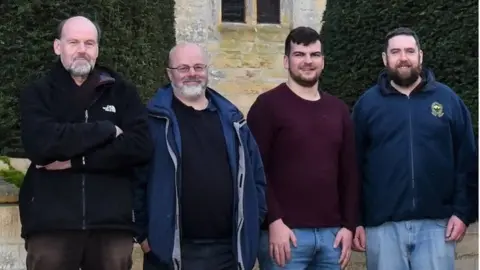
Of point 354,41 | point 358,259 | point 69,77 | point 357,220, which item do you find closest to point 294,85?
point 357,220

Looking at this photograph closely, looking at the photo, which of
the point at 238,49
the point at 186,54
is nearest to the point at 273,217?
the point at 186,54

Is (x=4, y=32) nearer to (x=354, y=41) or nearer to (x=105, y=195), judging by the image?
(x=105, y=195)

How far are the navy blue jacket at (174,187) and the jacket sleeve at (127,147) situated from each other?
0.33ft

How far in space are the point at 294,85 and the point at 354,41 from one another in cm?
448

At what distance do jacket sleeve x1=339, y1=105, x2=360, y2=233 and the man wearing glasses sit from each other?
19.4 inches

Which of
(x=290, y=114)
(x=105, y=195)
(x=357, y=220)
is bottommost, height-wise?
(x=357, y=220)

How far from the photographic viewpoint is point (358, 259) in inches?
211

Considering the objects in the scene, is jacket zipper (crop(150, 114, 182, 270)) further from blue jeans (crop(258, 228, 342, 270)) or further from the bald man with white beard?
blue jeans (crop(258, 228, 342, 270))

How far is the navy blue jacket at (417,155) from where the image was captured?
4.22 metres

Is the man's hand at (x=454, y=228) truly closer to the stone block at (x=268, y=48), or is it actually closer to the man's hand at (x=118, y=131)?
the man's hand at (x=118, y=131)

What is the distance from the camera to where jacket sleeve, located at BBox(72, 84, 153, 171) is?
145 inches

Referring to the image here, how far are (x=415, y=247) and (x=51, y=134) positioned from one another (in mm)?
1996

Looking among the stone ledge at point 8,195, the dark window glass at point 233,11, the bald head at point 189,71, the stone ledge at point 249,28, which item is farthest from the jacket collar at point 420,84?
the dark window glass at point 233,11

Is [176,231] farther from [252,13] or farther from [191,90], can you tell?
[252,13]
